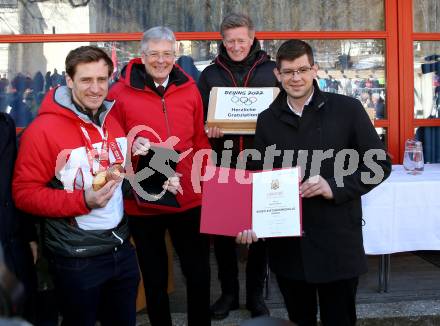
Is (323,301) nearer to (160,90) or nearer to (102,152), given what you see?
(102,152)

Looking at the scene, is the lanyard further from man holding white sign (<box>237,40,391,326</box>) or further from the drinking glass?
the drinking glass

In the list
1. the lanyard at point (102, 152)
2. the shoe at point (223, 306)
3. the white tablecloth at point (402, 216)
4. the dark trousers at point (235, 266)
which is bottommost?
the shoe at point (223, 306)

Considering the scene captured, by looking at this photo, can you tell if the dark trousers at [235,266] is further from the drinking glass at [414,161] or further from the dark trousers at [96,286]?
the drinking glass at [414,161]

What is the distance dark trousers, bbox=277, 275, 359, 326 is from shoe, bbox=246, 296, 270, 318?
1105mm

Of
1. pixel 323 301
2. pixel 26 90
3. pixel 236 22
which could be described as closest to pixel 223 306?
pixel 323 301

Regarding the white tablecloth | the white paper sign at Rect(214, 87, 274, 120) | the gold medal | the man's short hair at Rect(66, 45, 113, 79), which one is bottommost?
the white tablecloth

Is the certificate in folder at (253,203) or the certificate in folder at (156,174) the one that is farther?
the certificate in folder at (156,174)

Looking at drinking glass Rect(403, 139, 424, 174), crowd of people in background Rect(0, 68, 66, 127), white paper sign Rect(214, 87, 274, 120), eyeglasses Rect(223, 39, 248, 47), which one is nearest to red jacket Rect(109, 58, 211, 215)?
white paper sign Rect(214, 87, 274, 120)

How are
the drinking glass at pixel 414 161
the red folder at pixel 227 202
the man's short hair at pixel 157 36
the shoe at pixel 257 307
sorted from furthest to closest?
the drinking glass at pixel 414 161
the shoe at pixel 257 307
the man's short hair at pixel 157 36
the red folder at pixel 227 202

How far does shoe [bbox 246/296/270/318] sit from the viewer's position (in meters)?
4.09

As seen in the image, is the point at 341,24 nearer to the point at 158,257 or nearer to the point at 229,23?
the point at 229,23

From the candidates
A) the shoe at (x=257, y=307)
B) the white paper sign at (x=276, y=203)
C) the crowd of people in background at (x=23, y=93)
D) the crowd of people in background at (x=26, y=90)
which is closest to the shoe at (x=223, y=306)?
the shoe at (x=257, y=307)

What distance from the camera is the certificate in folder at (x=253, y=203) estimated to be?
2711 mm

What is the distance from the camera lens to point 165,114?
3.39 m
